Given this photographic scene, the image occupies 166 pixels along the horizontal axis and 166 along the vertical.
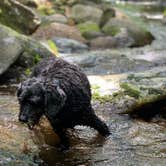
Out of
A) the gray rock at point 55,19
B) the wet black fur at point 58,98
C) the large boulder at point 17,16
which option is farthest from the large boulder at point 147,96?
the gray rock at point 55,19

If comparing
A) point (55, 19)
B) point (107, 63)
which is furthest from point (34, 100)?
point (55, 19)

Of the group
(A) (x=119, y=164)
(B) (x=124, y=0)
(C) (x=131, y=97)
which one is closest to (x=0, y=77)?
(C) (x=131, y=97)

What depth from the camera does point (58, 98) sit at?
265 inches

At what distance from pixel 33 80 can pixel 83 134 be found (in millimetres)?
1721

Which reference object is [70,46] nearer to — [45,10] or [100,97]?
[45,10]

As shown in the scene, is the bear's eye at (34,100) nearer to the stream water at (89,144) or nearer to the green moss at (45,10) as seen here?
the stream water at (89,144)

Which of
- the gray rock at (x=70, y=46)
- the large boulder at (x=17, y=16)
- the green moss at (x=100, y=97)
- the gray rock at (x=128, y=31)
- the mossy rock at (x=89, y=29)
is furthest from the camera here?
the mossy rock at (x=89, y=29)

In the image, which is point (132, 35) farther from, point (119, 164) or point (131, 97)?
point (119, 164)

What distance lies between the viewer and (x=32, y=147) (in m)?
7.18

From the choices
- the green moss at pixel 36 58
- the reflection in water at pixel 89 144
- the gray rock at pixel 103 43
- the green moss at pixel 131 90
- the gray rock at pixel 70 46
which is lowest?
the gray rock at pixel 103 43

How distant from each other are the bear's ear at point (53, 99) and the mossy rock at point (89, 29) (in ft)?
43.3

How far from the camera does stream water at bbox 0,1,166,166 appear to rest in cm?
696

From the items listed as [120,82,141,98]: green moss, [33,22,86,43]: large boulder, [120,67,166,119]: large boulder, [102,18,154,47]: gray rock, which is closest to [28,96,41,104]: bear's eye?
[120,67,166,119]: large boulder

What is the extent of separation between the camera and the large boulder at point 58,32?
1934cm
